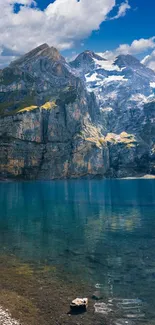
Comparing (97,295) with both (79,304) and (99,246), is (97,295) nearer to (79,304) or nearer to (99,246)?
(79,304)

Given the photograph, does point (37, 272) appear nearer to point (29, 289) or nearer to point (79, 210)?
point (29, 289)

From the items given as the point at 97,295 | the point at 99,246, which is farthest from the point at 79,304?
the point at 99,246

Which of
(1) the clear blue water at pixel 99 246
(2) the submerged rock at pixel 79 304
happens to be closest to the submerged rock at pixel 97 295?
(1) the clear blue water at pixel 99 246

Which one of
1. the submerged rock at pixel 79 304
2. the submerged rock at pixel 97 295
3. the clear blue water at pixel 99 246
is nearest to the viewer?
the submerged rock at pixel 79 304

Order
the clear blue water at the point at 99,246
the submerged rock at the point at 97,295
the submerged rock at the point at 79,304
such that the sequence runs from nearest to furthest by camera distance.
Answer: the submerged rock at the point at 79,304 → the submerged rock at the point at 97,295 → the clear blue water at the point at 99,246

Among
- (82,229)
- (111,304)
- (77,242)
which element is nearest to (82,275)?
(111,304)

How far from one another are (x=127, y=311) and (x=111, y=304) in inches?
85.3

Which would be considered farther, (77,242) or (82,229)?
(82,229)

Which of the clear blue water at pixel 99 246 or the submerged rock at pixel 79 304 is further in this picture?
the clear blue water at pixel 99 246

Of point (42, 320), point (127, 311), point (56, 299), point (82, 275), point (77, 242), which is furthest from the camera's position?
point (77, 242)

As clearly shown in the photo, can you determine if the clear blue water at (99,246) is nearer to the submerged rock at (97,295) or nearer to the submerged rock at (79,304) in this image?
the submerged rock at (97,295)

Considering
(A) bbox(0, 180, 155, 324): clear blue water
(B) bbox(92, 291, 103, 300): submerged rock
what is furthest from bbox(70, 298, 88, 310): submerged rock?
(A) bbox(0, 180, 155, 324): clear blue water

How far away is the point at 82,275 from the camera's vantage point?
4334 centimetres

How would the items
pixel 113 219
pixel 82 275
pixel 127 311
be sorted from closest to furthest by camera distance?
pixel 127 311 < pixel 82 275 < pixel 113 219
